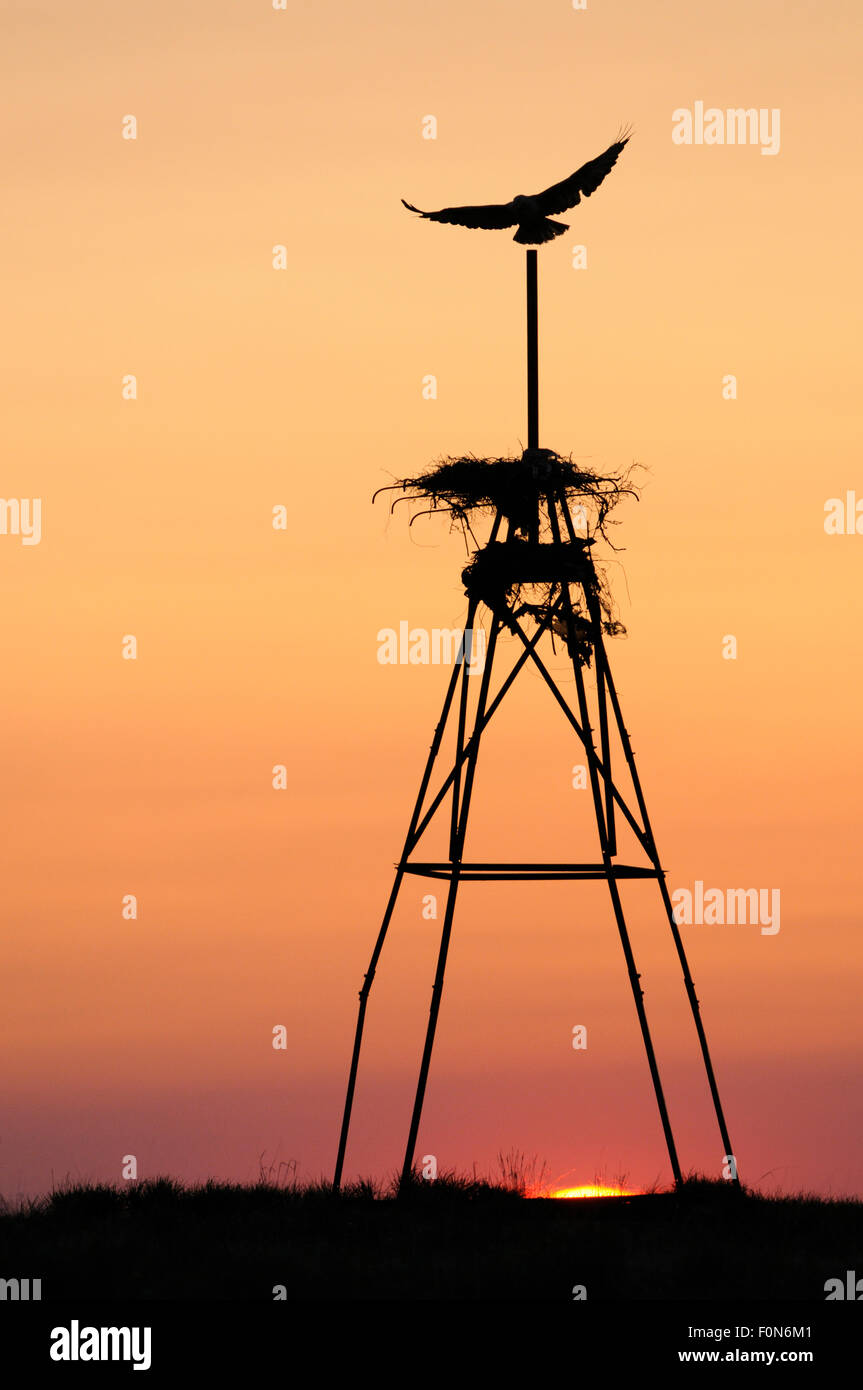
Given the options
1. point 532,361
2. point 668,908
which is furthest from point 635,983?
point 532,361

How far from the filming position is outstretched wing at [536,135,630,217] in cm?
1844

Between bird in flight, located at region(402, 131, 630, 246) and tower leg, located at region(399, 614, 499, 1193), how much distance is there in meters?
4.19

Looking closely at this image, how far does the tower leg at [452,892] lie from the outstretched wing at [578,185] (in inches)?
175

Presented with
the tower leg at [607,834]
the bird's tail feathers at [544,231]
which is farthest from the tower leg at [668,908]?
the bird's tail feathers at [544,231]

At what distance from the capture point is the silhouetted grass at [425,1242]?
46.5 feet

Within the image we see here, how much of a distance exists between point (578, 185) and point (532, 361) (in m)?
1.90

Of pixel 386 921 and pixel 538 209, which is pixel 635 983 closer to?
pixel 386 921

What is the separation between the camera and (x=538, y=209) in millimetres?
18594

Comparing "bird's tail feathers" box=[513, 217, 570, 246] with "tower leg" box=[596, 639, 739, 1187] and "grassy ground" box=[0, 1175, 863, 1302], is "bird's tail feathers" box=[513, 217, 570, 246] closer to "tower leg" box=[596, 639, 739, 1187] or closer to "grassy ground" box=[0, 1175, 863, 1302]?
"tower leg" box=[596, 639, 739, 1187]

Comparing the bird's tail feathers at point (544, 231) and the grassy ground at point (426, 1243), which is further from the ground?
the bird's tail feathers at point (544, 231)

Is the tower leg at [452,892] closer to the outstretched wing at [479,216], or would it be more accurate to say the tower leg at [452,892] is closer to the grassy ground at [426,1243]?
the grassy ground at [426,1243]
